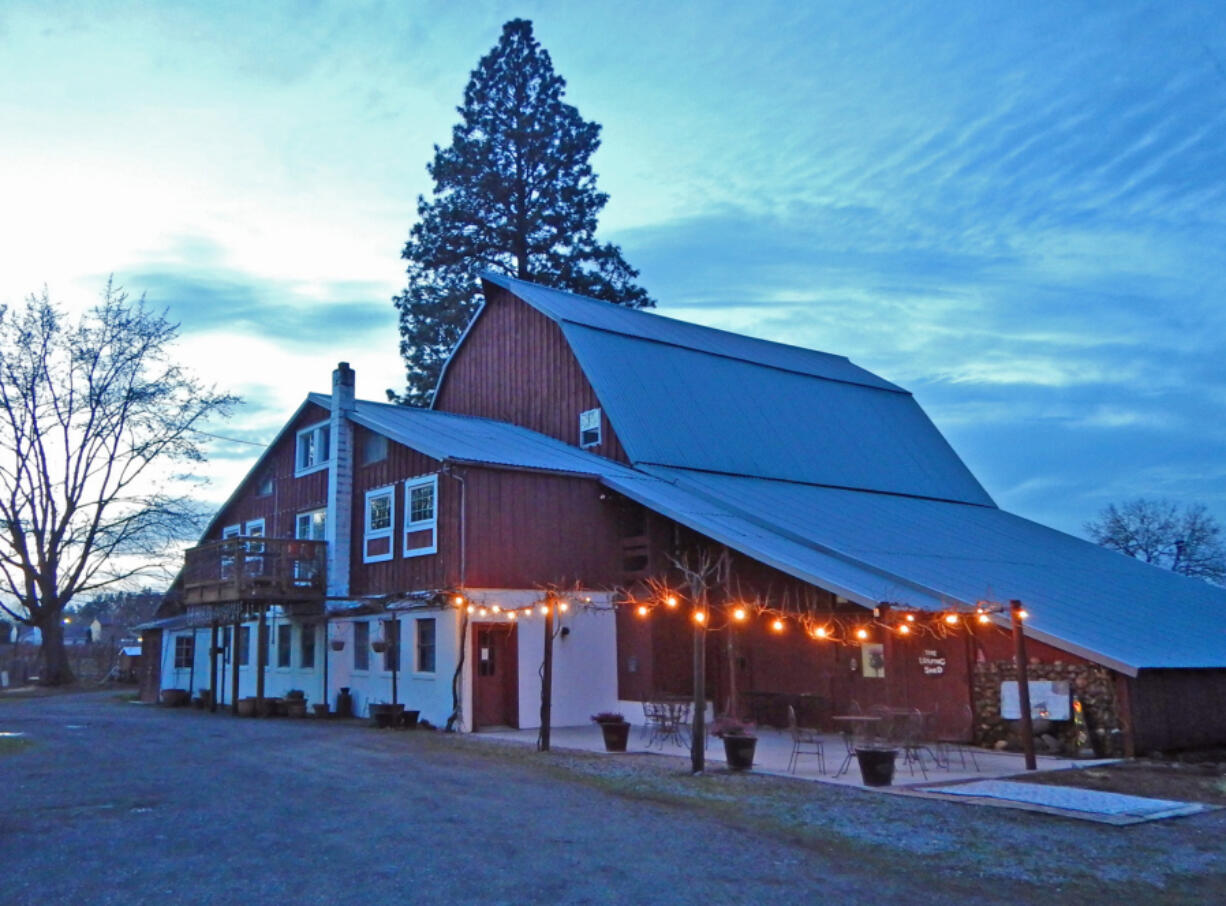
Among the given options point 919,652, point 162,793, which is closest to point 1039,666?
point 919,652

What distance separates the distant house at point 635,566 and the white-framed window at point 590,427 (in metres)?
0.05

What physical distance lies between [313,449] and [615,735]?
13563 millimetres

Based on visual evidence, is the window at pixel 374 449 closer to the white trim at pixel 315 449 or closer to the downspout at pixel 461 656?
the white trim at pixel 315 449

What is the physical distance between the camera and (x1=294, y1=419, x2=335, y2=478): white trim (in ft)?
84.7

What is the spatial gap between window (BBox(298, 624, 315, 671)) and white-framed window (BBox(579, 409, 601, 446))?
7.71m

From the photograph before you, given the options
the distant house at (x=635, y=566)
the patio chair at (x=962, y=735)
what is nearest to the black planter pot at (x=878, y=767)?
the distant house at (x=635, y=566)

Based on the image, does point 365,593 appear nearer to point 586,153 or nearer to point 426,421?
point 426,421

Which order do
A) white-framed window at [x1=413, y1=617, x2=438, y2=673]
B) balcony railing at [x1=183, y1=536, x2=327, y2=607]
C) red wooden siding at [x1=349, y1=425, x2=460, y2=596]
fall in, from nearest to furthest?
red wooden siding at [x1=349, y1=425, x2=460, y2=596], white-framed window at [x1=413, y1=617, x2=438, y2=673], balcony railing at [x1=183, y1=536, x2=327, y2=607]

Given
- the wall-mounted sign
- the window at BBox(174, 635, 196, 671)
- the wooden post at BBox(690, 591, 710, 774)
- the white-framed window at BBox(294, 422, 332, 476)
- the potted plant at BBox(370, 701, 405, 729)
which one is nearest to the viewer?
the wooden post at BBox(690, 591, 710, 774)

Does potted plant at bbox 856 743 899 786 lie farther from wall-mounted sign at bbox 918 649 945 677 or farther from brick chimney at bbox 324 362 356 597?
brick chimney at bbox 324 362 356 597

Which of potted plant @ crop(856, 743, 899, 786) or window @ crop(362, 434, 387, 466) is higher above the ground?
window @ crop(362, 434, 387, 466)

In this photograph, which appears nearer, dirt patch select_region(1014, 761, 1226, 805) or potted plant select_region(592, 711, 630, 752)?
dirt patch select_region(1014, 761, 1226, 805)

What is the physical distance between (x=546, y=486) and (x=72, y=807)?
12.0 m


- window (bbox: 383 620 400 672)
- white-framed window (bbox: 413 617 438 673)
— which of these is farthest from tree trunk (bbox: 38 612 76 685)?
white-framed window (bbox: 413 617 438 673)
